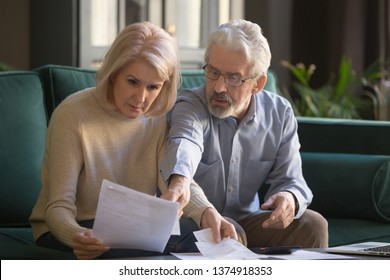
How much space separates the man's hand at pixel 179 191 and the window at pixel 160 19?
104 inches

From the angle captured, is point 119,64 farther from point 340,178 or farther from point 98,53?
point 98,53

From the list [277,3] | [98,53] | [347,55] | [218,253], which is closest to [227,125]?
[218,253]

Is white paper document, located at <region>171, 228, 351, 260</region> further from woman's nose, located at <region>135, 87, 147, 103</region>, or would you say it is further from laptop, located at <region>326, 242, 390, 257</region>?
woman's nose, located at <region>135, 87, 147, 103</region>

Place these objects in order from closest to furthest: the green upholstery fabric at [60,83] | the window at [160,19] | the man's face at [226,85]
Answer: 1. the man's face at [226,85]
2. the green upholstery fabric at [60,83]
3. the window at [160,19]

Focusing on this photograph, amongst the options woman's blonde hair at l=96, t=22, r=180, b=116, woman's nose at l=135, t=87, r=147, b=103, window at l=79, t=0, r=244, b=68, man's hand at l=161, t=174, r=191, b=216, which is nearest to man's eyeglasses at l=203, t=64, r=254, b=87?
woman's blonde hair at l=96, t=22, r=180, b=116

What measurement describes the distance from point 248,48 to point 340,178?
0.80 metres

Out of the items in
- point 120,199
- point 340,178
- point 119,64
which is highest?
point 119,64

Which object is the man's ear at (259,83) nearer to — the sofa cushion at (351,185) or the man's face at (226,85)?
the man's face at (226,85)

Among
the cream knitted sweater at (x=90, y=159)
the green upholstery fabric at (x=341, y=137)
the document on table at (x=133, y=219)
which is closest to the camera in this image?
the document on table at (x=133, y=219)

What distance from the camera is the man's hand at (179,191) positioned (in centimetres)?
208

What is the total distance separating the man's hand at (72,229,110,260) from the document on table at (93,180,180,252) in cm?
2

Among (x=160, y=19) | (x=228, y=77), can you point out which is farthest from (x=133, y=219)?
(x=160, y=19)

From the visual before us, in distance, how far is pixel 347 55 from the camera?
5.20 meters

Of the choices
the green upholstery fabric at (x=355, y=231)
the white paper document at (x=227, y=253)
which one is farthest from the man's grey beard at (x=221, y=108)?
the green upholstery fabric at (x=355, y=231)
